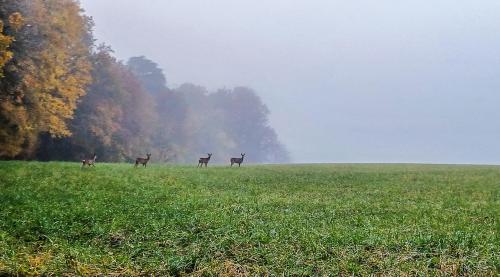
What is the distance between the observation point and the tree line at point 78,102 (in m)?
35.0

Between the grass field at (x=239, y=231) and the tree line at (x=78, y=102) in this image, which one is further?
the tree line at (x=78, y=102)

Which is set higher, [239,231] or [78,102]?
[78,102]

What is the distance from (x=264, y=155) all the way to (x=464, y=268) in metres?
139

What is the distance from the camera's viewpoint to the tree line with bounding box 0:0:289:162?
1378 inches

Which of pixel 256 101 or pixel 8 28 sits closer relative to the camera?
pixel 8 28

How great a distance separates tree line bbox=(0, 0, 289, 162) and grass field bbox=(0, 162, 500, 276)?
41.4 feet

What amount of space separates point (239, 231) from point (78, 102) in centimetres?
5014

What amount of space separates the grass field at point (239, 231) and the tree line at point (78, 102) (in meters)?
12.6

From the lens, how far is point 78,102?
→ 5819cm

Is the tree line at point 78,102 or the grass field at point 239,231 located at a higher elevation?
the tree line at point 78,102

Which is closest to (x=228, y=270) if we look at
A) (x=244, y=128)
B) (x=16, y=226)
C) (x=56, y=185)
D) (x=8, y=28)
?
(x=16, y=226)

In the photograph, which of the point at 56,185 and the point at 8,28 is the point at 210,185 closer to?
the point at 56,185

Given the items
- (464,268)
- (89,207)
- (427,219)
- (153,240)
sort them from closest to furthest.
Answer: (464,268) → (153,240) → (427,219) → (89,207)

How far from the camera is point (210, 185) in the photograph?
28.9 m
